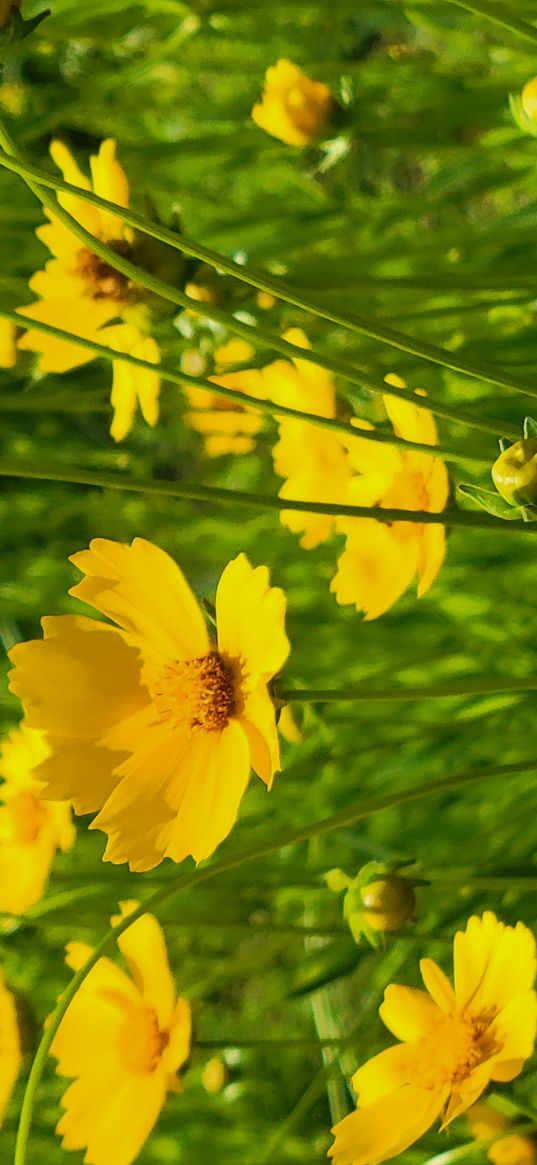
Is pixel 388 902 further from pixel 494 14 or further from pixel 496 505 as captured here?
pixel 494 14

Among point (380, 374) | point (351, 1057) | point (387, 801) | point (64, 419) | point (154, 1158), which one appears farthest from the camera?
point (64, 419)

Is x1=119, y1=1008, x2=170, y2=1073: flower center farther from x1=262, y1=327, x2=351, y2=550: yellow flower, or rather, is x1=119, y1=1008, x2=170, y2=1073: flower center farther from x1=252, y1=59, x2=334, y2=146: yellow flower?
x1=252, y1=59, x2=334, y2=146: yellow flower

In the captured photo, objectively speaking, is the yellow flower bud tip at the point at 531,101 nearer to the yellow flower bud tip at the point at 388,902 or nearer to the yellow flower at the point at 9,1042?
the yellow flower bud tip at the point at 388,902

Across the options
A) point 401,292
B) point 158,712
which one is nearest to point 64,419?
point 401,292

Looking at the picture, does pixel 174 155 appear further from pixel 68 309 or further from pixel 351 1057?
pixel 351 1057

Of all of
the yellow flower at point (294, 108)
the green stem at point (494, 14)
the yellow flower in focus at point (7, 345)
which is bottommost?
the green stem at point (494, 14)

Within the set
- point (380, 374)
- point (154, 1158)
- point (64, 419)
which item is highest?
point (64, 419)

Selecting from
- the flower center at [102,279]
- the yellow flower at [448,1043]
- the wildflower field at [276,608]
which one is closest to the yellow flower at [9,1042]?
the wildflower field at [276,608]
